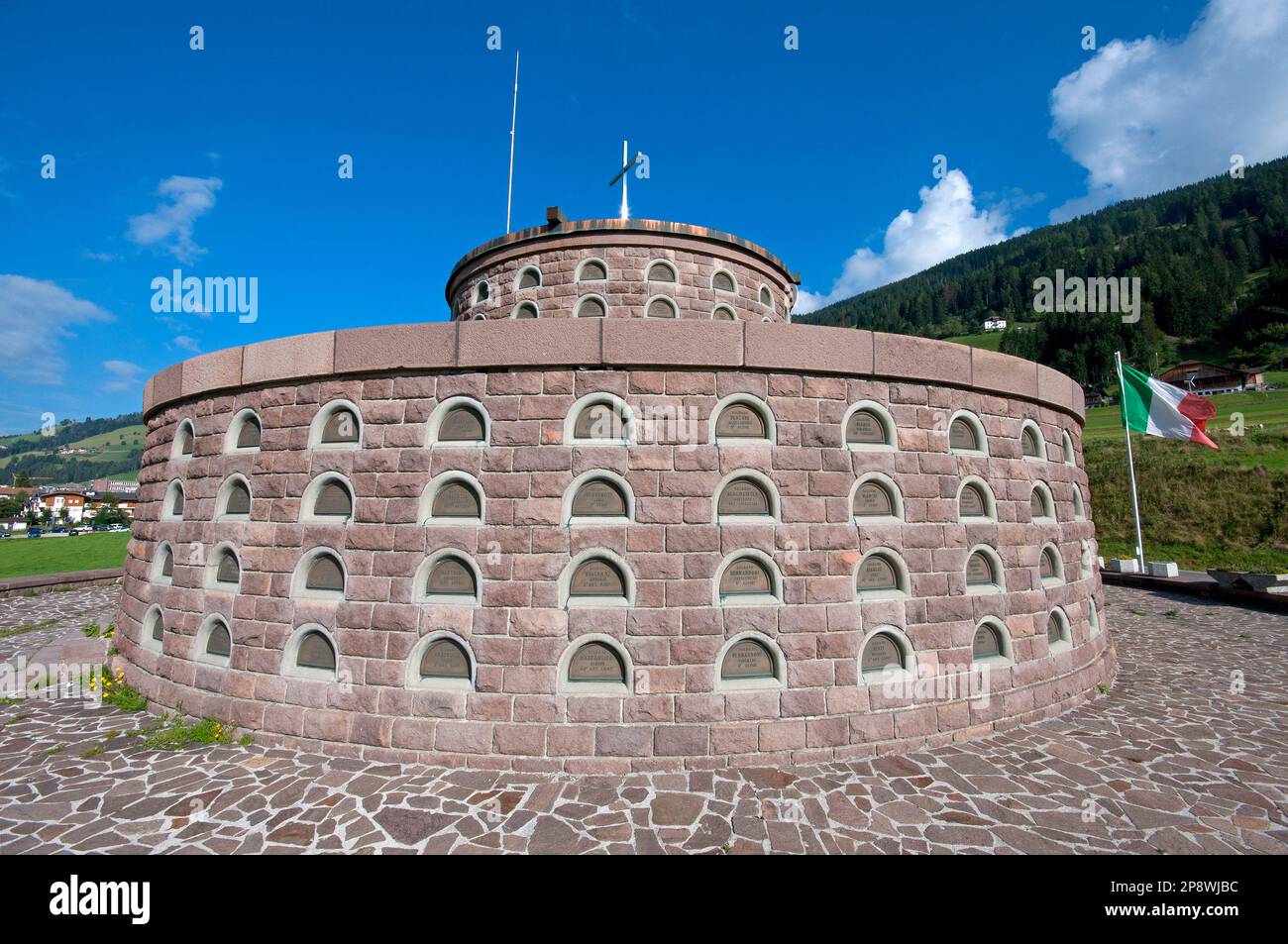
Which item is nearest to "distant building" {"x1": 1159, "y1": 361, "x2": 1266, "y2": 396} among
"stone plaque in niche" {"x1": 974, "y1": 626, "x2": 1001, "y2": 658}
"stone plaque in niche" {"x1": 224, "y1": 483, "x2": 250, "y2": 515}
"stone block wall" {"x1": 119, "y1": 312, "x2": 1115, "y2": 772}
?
"stone plaque in niche" {"x1": 974, "y1": 626, "x2": 1001, "y2": 658}

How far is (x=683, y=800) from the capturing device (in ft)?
16.6

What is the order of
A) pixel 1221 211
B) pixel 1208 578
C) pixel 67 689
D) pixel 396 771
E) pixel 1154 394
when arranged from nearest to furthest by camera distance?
pixel 396 771 → pixel 67 689 → pixel 1154 394 → pixel 1208 578 → pixel 1221 211

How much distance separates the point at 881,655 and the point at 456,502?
5284mm

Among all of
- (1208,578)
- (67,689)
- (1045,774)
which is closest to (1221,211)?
(1208,578)

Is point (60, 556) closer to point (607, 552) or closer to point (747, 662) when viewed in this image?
point (607, 552)

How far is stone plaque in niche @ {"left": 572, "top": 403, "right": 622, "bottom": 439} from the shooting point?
6.11m

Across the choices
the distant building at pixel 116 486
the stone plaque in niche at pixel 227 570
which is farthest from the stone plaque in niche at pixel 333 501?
the distant building at pixel 116 486

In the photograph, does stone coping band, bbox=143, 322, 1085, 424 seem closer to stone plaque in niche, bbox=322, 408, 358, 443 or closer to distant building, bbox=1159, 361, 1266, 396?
Result: stone plaque in niche, bbox=322, 408, 358, 443

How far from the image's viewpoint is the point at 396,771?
18.3 feet

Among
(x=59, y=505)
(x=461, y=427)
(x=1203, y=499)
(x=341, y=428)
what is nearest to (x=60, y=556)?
(x=341, y=428)
